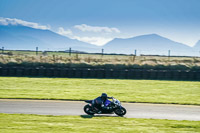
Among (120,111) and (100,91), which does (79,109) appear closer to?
(120,111)

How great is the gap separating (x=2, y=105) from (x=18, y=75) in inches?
581

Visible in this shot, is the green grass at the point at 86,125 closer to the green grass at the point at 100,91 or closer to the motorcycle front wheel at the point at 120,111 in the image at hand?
the motorcycle front wheel at the point at 120,111

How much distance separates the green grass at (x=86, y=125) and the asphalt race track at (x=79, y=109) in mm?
1376

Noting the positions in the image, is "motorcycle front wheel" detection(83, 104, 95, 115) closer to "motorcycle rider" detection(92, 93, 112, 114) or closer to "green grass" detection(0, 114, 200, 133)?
"motorcycle rider" detection(92, 93, 112, 114)

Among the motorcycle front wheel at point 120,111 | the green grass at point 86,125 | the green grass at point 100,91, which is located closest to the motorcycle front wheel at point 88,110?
the green grass at point 86,125

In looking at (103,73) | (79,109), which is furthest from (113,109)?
(103,73)

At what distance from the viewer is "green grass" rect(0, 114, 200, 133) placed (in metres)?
11.0

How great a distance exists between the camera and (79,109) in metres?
15.9

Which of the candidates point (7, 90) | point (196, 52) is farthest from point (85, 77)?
point (196, 52)

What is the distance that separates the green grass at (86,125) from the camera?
10977 mm

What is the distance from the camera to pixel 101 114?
1488 cm

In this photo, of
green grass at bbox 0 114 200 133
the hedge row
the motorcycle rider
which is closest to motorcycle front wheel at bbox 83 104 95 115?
the motorcycle rider

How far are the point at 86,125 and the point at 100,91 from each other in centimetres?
1074

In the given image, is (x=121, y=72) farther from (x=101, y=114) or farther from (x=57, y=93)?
(x=101, y=114)
